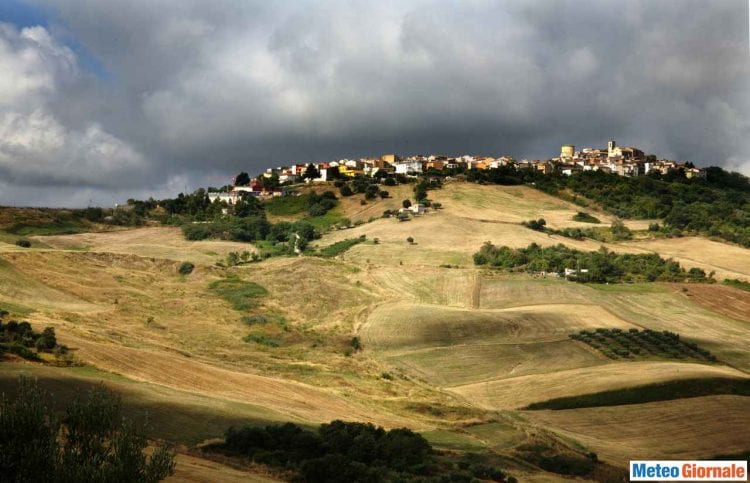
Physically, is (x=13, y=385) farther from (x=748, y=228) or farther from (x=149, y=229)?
(x=748, y=228)

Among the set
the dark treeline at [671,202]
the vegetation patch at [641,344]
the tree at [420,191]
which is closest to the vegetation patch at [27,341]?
the vegetation patch at [641,344]

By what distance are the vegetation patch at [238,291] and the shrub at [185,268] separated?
20.4ft

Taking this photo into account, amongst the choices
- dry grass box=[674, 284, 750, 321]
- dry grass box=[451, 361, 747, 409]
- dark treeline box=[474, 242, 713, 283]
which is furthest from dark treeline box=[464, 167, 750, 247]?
dry grass box=[451, 361, 747, 409]

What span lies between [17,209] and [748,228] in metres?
134

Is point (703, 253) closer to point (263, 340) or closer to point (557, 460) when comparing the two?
point (263, 340)

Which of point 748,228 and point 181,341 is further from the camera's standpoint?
point 748,228

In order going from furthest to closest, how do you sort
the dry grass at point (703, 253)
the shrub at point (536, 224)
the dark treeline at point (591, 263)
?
1. the shrub at point (536, 224)
2. the dry grass at point (703, 253)
3. the dark treeline at point (591, 263)

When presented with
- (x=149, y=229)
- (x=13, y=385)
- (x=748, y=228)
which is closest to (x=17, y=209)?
(x=149, y=229)

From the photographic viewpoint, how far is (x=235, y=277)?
111750 mm

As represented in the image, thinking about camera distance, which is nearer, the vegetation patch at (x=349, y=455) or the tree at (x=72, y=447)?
the tree at (x=72, y=447)

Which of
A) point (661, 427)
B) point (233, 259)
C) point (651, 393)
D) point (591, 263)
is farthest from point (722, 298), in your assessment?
Answer: point (233, 259)

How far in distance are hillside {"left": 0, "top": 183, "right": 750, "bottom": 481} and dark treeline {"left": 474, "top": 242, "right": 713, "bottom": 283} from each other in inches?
168

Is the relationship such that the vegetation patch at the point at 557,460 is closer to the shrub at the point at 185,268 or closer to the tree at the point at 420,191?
the shrub at the point at 185,268

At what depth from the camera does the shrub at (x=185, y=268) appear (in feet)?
372
